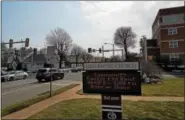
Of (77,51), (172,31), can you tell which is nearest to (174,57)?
(172,31)

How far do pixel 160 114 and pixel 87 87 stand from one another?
347cm

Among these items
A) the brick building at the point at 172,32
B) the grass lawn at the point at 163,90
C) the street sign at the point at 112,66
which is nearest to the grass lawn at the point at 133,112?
the street sign at the point at 112,66

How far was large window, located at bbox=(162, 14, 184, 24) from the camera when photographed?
51.4 m

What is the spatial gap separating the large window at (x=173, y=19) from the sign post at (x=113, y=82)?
48.7 m

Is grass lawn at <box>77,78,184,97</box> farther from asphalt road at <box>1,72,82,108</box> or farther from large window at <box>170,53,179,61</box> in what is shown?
large window at <box>170,53,179,61</box>

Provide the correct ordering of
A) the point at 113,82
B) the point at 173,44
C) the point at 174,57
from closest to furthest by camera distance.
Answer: the point at 113,82 < the point at 174,57 < the point at 173,44

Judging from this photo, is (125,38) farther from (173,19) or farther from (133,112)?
(133,112)

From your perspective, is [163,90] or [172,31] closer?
[163,90]

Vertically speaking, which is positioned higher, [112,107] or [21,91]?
[112,107]

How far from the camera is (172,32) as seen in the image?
52938mm

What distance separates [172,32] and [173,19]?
287 centimetres

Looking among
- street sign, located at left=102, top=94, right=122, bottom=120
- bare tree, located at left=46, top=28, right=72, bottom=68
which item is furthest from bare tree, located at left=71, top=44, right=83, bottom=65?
street sign, located at left=102, top=94, right=122, bottom=120

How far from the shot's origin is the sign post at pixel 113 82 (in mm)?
6941

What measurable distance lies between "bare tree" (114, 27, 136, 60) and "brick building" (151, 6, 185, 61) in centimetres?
2918
